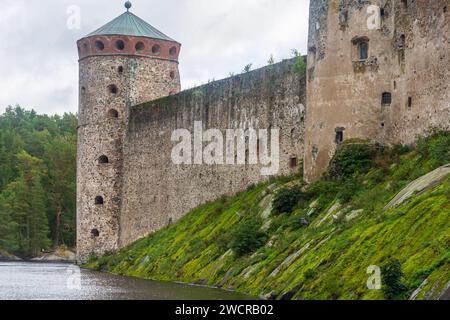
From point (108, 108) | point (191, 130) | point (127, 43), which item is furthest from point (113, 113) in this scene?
point (191, 130)

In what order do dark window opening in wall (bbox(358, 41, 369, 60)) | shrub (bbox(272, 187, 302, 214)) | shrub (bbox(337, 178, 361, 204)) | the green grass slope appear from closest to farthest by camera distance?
1. the green grass slope
2. shrub (bbox(337, 178, 361, 204))
3. dark window opening in wall (bbox(358, 41, 369, 60))
4. shrub (bbox(272, 187, 302, 214))

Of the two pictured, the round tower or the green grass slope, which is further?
the round tower

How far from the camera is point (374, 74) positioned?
132ft

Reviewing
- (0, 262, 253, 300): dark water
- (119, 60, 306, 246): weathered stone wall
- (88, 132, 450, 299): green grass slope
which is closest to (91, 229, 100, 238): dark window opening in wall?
(119, 60, 306, 246): weathered stone wall

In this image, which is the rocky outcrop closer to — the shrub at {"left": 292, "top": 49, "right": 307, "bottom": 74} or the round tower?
the shrub at {"left": 292, "top": 49, "right": 307, "bottom": 74}

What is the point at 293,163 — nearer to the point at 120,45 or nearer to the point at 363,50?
the point at 363,50

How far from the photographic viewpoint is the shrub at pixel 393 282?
23.8m

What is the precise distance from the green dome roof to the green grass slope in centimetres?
1401

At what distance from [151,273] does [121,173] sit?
51.5ft

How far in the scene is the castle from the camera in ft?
126

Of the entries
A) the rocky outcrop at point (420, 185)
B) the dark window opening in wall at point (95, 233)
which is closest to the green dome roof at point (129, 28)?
the dark window opening in wall at point (95, 233)

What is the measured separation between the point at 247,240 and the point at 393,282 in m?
15.4

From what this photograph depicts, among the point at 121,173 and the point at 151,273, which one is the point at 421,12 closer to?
the point at 151,273
